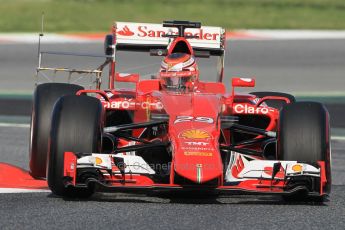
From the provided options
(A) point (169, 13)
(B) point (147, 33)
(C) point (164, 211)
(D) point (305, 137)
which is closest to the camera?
(C) point (164, 211)

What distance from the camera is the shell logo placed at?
9211mm

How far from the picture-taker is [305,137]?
9359 mm

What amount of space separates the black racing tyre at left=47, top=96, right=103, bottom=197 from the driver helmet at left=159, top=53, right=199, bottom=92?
171 cm

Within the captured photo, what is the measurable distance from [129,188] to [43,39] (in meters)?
17.7

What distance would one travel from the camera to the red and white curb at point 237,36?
26.3 m

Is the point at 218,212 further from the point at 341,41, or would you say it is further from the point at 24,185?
the point at 341,41

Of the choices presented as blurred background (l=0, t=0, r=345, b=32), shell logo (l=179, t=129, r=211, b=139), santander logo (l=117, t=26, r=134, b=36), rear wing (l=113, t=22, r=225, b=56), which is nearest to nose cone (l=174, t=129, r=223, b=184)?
shell logo (l=179, t=129, r=211, b=139)

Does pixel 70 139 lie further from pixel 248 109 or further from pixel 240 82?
pixel 240 82

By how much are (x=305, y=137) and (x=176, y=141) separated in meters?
1.14

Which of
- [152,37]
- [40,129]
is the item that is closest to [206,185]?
[40,129]

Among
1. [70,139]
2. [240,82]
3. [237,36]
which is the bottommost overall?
[70,139]

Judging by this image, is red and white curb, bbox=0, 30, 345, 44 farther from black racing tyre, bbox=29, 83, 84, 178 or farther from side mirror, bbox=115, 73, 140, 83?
black racing tyre, bbox=29, 83, 84, 178

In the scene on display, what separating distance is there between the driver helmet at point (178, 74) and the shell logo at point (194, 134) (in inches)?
61.9

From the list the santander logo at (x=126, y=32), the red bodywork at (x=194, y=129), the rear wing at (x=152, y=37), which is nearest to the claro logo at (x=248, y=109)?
the red bodywork at (x=194, y=129)
